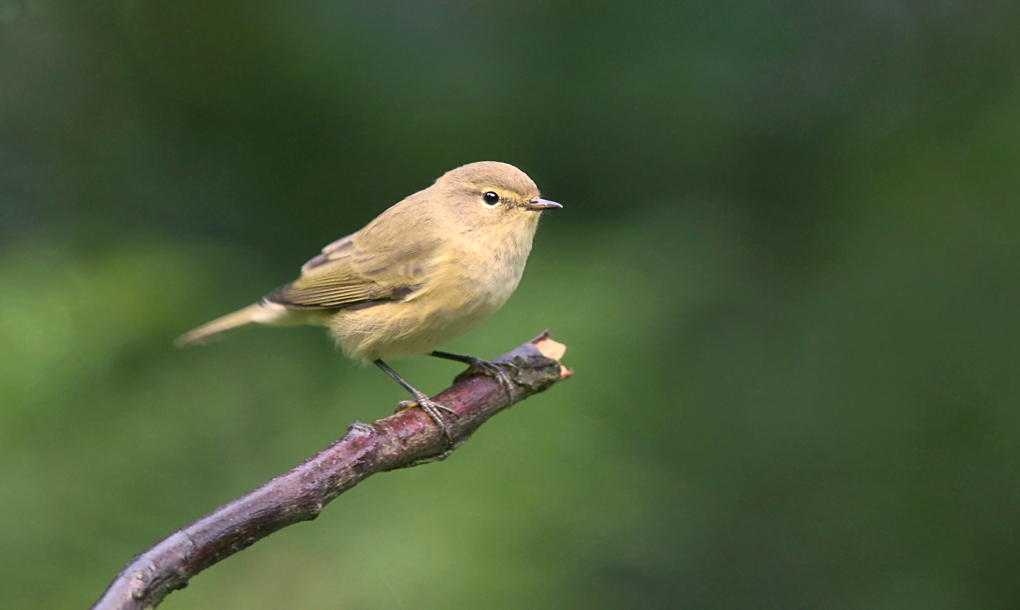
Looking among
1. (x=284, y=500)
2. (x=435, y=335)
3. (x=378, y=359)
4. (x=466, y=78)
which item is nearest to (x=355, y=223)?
(x=466, y=78)

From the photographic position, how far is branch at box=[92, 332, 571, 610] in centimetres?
162

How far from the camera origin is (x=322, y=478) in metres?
1.96

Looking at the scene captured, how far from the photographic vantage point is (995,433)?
11.5 feet

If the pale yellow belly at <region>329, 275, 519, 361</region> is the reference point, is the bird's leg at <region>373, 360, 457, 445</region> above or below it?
below

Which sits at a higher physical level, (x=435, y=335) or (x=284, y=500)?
(x=435, y=335)

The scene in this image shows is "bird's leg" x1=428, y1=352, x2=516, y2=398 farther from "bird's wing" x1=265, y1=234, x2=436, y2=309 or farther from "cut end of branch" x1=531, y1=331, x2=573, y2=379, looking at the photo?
"bird's wing" x1=265, y1=234, x2=436, y2=309

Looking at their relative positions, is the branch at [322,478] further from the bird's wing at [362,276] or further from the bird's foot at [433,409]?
the bird's wing at [362,276]

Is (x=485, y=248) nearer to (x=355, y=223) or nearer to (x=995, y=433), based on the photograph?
(x=355, y=223)

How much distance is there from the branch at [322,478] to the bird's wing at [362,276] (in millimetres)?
403

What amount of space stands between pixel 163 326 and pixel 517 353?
5.11 ft

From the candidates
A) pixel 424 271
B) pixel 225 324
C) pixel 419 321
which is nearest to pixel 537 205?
pixel 424 271

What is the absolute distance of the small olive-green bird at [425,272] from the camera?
279 cm

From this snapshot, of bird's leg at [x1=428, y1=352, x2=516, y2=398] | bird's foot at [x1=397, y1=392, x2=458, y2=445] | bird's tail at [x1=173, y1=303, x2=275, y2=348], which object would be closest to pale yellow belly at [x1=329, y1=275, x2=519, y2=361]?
bird's leg at [x1=428, y1=352, x2=516, y2=398]

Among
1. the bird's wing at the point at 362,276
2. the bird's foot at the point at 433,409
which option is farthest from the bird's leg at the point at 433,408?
the bird's wing at the point at 362,276
